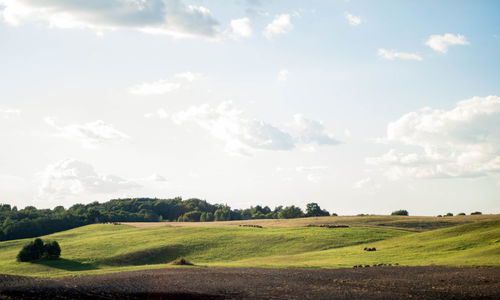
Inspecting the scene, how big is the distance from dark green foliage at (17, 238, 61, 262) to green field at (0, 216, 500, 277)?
157cm

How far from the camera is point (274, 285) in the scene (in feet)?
105

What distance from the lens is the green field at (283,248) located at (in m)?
50.3

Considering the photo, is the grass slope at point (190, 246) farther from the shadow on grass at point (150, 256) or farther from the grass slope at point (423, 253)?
the grass slope at point (423, 253)

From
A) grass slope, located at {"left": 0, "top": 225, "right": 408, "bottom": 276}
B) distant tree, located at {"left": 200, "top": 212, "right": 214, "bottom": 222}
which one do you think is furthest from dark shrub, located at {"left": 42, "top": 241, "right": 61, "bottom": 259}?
distant tree, located at {"left": 200, "top": 212, "right": 214, "bottom": 222}

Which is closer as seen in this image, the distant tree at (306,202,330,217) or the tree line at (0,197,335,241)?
the tree line at (0,197,335,241)

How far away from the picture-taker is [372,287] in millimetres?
31047

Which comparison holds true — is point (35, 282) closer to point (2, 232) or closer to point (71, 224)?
point (2, 232)

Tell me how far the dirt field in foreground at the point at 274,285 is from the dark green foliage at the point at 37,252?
92.0 feet

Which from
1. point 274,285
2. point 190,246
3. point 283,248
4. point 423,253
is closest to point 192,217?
point 190,246

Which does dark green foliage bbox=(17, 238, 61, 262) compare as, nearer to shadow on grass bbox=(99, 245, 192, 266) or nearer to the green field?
the green field

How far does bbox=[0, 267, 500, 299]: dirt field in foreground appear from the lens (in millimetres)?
A: 27953

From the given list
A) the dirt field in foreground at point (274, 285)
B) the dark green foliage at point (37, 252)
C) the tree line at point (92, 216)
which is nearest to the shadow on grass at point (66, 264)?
the dark green foliage at point (37, 252)

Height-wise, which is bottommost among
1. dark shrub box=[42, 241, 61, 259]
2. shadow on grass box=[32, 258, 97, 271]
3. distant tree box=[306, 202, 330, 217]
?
shadow on grass box=[32, 258, 97, 271]

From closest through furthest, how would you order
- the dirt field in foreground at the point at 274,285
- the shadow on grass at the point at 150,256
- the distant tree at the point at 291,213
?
the dirt field in foreground at the point at 274,285 < the shadow on grass at the point at 150,256 < the distant tree at the point at 291,213
